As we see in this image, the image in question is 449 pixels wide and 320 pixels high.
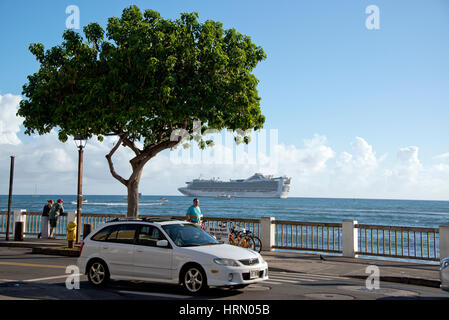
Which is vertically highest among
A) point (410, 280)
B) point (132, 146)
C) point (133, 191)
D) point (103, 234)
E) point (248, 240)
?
point (132, 146)

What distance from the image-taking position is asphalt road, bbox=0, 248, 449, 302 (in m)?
8.93

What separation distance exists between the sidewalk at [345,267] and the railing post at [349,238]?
46cm

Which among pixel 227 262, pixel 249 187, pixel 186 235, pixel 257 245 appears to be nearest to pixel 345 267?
pixel 257 245

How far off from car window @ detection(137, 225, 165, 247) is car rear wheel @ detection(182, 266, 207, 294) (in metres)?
1.04

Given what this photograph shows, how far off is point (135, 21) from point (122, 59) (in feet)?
6.87

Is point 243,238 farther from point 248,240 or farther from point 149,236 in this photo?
point 149,236

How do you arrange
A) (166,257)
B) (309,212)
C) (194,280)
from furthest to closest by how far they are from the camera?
(309,212) → (166,257) → (194,280)

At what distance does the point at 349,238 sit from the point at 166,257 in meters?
8.95

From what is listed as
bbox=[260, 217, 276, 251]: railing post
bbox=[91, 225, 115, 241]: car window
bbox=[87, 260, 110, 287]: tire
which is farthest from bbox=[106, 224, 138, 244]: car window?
bbox=[260, 217, 276, 251]: railing post

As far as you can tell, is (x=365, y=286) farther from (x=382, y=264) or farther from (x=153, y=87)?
(x=153, y=87)

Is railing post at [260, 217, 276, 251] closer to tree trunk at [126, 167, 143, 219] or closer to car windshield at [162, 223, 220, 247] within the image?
tree trunk at [126, 167, 143, 219]

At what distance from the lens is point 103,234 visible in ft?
34.6

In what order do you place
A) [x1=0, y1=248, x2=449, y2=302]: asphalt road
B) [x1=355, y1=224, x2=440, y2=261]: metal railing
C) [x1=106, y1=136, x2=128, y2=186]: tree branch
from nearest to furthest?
[x1=0, y1=248, x2=449, y2=302]: asphalt road < [x1=355, y1=224, x2=440, y2=261]: metal railing < [x1=106, y1=136, x2=128, y2=186]: tree branch

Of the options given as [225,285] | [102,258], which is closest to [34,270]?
[102,258]
